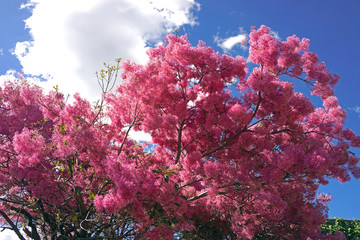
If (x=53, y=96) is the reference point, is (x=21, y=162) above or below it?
below

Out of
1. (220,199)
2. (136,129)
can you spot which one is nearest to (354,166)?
(220,199)

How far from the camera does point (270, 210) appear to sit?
7.92m

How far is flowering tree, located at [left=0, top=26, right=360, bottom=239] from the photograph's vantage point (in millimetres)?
5895

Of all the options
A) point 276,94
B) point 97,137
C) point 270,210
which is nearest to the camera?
point 97,137

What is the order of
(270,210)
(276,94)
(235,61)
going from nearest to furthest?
(276,94), (235,61), (270,210)

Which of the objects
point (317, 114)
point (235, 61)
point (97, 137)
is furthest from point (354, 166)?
point (97, 137)

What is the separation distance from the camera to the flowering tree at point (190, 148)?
589 centimetres

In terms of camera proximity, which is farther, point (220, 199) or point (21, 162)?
point (220, 199)

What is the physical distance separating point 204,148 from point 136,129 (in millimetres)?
1703

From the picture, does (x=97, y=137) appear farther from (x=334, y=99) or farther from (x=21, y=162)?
(x=334, y=99)

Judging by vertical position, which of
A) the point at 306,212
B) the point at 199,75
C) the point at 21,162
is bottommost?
the point at 306,212

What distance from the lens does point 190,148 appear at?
25.4 feet

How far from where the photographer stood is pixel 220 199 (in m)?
6.97

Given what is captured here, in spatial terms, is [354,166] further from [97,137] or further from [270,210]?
[97,137]
